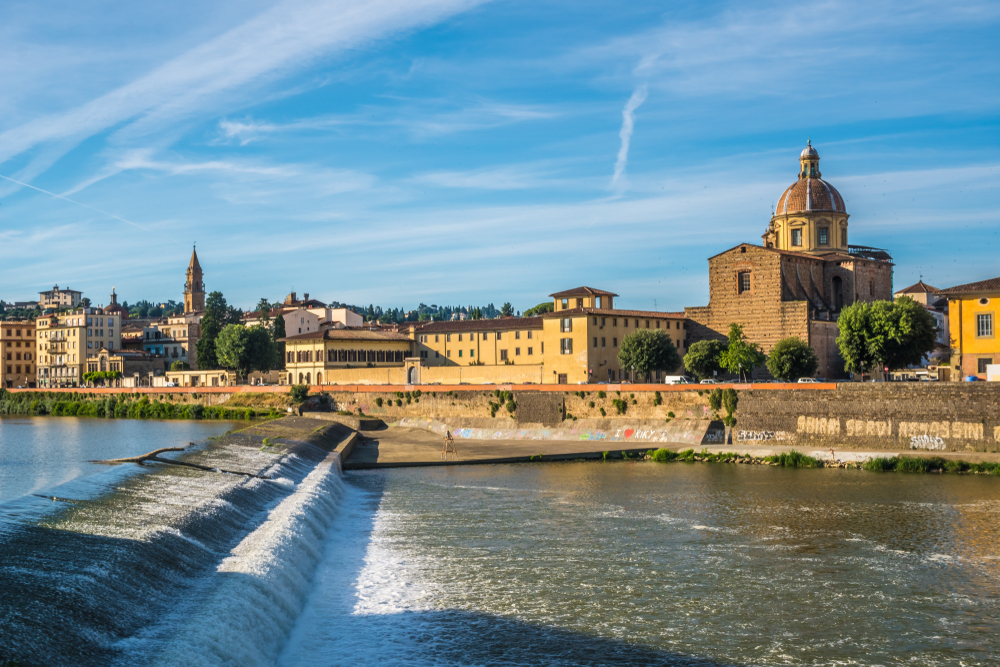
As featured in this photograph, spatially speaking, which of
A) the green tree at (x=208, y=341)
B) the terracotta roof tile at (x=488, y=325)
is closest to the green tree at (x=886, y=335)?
the terracotta roof tile at (x=488, y=325)

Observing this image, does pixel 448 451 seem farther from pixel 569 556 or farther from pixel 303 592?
pixel 303 592

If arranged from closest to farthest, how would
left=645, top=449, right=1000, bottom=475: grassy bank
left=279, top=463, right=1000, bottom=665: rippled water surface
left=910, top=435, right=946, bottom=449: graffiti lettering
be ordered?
left=279, top=463, right=1000, bottom=665: rippled water surface, left=645, top=449, right=1000, bottom=475: grassy bank, left=910, top=435, right=946, bottom=449: graffiti lettering

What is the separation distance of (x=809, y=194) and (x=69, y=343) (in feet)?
304

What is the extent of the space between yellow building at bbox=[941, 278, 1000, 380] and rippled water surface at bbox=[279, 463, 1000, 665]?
47.8ft

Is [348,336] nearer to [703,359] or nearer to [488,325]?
[488,325]

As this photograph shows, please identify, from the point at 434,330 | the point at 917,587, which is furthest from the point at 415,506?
the point at 434,330

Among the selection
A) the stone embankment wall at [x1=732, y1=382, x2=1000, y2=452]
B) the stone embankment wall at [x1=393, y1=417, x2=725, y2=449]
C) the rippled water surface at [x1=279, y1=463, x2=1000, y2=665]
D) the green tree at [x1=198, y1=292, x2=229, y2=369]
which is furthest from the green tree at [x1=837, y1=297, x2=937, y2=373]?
the green tree at [x1=198, y1=292, x2=229, y2=369]

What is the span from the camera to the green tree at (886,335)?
1978 inches

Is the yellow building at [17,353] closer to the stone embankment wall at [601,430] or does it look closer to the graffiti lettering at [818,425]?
the stone embankment wall at [601,430]

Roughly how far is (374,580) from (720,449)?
26.2 meters

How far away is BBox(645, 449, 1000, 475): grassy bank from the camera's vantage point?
1355 inches

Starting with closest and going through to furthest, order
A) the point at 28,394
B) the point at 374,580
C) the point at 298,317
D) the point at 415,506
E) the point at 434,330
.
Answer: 1. the point at 374,580
2. the point at 415,506
3. the point at 434,330
4. the point at 28,394
5. the point at 298,317

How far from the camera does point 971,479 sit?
32.6 m

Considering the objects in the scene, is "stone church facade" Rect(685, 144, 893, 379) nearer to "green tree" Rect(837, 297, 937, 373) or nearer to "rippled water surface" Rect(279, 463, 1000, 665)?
"green tree" Rect(837, 297, 937, 373)
